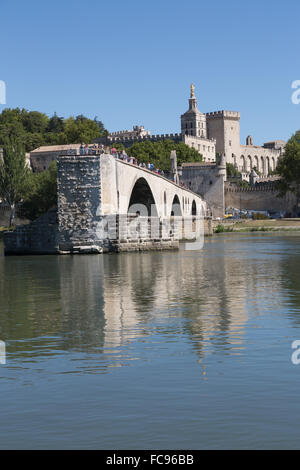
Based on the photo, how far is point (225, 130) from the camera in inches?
5172

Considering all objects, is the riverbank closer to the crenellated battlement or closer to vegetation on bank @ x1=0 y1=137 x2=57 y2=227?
vegetation on bank @ x1=0 y1=137 x2=57 y2=227

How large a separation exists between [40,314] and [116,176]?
2202 cm

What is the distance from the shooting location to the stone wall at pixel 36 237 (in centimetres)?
3300

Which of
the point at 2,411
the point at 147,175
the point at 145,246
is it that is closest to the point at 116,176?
the point at 145,246

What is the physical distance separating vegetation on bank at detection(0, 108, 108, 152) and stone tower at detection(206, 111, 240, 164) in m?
27.9

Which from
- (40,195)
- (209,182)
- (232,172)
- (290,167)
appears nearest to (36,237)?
(40,195)

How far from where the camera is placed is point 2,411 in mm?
6914

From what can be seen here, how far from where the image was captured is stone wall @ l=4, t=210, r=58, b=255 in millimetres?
33000

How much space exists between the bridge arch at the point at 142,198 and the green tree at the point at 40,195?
1238 cm

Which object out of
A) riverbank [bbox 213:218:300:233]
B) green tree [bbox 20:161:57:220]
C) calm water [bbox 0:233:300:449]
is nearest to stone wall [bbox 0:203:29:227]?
green tree [bbox 20:161:57:220]

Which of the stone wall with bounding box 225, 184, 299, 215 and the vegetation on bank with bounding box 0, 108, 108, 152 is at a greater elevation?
the vegetation on bank with bounding box 0, 108, 108, 152

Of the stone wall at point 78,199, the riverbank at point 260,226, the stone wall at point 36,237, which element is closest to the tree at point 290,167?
the riverbank at point 260,226

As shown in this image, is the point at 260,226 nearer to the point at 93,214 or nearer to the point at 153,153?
the point at 153,153

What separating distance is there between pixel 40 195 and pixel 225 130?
75185 mm
